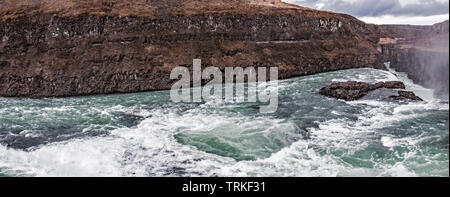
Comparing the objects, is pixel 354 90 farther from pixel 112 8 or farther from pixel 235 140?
pixel 112 8

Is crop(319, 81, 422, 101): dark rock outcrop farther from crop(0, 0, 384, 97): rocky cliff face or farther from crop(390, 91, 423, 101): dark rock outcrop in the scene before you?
crop(0, 0, 384, 97): rocky cliff face

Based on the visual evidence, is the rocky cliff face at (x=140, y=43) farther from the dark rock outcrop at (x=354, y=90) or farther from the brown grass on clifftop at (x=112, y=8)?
the dark rock outcrop at (x=354, y=90)

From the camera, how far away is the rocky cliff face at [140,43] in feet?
116

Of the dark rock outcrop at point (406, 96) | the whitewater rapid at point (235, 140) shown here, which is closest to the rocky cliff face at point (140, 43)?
the whitewater rapid at point (235, 140)

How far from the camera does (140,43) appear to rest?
39406 millimetres

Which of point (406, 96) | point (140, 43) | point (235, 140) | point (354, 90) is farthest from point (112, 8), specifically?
point (406, 96)

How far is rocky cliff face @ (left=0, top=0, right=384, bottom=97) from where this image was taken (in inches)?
1395

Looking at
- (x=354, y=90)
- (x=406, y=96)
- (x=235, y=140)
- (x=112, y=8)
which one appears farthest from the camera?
(x=112, y=8)

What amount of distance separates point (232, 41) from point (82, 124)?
1029 inches

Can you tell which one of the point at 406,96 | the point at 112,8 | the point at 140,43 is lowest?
the point at 406,96

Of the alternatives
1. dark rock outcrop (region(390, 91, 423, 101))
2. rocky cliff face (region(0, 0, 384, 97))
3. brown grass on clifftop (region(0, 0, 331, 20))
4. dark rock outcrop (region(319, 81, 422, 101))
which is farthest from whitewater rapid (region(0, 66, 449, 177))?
brown grass on clifftop (region(0, 0, 331, 20))

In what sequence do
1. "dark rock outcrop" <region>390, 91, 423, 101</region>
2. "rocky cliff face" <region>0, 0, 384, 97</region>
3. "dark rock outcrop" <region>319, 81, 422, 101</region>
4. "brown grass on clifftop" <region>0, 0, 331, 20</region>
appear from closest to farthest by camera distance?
1. "dark rock outcrop" <region>390, 91, 423, 101</region>
2. "dark rock outcrop" <region>319, 81, 422, 101</region>
3. "rocky cliff face" <region>0, 0, 384, 97</region>
4. "brown grass on clifftop" <region>0, 0, 331, 20</region>

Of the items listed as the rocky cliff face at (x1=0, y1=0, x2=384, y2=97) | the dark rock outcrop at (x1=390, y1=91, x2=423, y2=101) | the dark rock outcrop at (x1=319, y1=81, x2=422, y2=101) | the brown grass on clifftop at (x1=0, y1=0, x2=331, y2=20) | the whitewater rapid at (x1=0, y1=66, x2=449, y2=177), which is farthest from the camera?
the brown grass on clifftop at (x1=0, y1=0, x2=331, y2=20)
